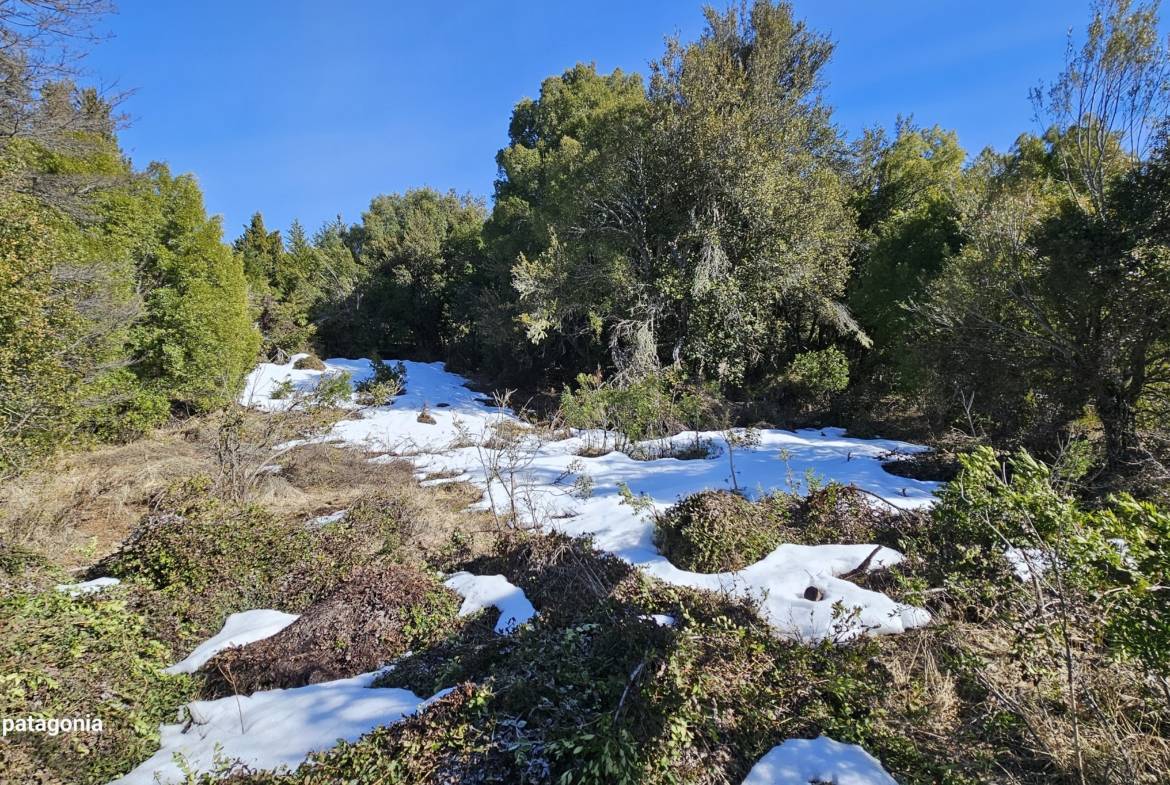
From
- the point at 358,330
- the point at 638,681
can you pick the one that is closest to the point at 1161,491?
the point at 638,681

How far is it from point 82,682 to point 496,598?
228cm

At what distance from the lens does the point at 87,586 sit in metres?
3.46

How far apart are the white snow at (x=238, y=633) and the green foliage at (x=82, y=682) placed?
0.46 ft

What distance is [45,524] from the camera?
449 cm

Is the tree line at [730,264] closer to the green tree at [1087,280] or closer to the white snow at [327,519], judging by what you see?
the green tree at [1087,280]

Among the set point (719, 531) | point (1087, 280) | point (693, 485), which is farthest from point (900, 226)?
point (719, 531)

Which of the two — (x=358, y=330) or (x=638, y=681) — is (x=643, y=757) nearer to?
(x=638, y=681)

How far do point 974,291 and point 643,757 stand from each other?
24.1ft

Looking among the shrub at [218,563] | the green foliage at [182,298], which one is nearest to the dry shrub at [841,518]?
the shrub at [218,563]

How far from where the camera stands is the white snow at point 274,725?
2.17 meters

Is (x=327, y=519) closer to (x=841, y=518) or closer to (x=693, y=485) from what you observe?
(x=693, y=485)

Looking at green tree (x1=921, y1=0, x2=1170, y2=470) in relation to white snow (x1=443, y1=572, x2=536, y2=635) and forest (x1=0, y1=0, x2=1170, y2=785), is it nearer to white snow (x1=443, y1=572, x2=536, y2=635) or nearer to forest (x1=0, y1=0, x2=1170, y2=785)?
forest (x1=0, y1=0, x2=1170, y2=785)

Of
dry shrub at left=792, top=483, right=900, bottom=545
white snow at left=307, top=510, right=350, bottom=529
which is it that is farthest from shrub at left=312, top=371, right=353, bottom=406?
dry shrub at left=792, top=483, right=900, bottom=545

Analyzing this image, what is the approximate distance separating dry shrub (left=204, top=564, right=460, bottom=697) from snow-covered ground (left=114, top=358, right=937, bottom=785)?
13 cm
